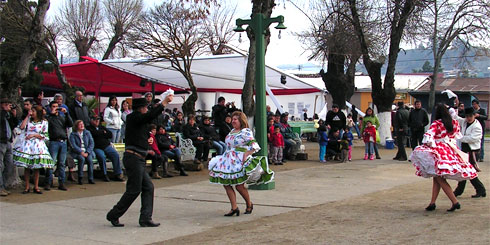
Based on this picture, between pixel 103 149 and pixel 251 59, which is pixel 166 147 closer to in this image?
pixel 103 149

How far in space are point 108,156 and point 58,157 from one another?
4.39 ft

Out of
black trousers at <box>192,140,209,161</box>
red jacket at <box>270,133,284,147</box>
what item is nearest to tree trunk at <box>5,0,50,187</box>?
black trousers at <box>192,140,209,161</box>

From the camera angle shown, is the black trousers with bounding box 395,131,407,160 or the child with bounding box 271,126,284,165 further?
the black trousers with bounding box 395,131,407,160

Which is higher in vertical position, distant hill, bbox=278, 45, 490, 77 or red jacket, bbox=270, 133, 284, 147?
distant hill, bbox=278, 45, 490, 77

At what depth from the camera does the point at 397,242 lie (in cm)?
685

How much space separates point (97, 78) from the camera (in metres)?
26.4

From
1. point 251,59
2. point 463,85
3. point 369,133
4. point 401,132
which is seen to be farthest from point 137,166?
point 463,85

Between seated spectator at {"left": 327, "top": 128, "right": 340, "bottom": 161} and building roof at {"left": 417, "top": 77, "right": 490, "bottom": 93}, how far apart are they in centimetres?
3810

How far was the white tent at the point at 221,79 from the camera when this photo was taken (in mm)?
23467

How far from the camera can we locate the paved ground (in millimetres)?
7332

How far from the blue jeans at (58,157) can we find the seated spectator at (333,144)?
345 inches

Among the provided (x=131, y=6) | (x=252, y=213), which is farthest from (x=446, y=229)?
(x=131, y=6)

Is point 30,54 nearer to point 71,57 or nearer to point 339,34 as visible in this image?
point 339,34

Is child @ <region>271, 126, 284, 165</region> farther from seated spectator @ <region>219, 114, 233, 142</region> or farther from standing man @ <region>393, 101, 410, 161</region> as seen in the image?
standing man @ <region>393, 101, 410, 161</region>
